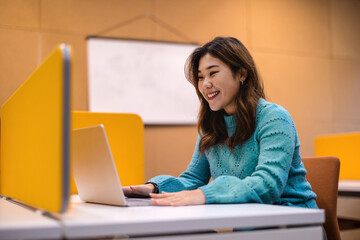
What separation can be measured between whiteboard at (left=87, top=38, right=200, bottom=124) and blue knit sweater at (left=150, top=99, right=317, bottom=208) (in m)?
1.76

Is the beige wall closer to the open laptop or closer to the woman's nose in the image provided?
the woman's nose

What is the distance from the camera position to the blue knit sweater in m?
1.09

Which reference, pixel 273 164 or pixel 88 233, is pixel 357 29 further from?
pixel 88 233

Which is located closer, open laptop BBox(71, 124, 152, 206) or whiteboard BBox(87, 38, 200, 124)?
open laptop BBox(71, 124, 152, 206)

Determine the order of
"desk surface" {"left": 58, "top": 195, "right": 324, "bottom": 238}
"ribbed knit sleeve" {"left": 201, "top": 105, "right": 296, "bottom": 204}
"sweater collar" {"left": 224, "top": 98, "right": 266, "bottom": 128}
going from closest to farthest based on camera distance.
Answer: "desk surface" {"left": 58, "top": 195, "right": 324, "bottom": 238}, "ribbed knit sleeve" {"left": 201, "top": 105, "right": 296, "bottom": 204}, "sweater collar" {"left": 224, "top": 98, "right": 266, "bottom": 128}

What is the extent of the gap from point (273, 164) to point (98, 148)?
502 millimetres

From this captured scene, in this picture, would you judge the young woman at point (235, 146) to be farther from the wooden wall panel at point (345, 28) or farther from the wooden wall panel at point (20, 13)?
the wooden wall panel at point (345, 28)

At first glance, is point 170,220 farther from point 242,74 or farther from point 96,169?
point 242,74

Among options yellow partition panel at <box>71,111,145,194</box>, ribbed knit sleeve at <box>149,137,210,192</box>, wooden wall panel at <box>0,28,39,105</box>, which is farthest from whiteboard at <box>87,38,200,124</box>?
ribbed knit sleeve at <box>149,137,210,192</box>

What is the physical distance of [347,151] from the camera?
2623 millimetres


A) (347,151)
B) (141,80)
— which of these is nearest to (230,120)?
(347,151)

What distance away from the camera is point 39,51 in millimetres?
3125

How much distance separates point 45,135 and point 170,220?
1.06ft

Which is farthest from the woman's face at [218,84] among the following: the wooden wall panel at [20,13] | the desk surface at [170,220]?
the wooden wall panel at [20,13]
